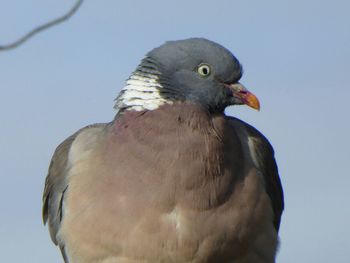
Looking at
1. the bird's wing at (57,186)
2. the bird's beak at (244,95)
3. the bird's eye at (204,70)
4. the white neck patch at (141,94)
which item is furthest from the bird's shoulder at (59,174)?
the bird's beak at (244,95)

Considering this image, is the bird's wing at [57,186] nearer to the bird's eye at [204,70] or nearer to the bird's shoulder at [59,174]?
the bird's shoulder at [59,174]

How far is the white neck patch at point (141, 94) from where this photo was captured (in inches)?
217

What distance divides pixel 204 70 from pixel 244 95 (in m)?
0.29

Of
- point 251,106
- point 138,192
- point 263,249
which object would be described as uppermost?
point 251,106

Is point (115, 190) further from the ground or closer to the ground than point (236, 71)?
closer to the ground

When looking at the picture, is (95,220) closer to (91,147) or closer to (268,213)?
(91,147)

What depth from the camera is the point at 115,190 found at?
5254mm

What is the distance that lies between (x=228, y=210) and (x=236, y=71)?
2.92 feet

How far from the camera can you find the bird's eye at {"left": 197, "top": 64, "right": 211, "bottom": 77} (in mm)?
5633

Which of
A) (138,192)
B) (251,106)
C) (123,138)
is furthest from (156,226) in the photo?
(251,106)

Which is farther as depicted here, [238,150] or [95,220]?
[238,150]

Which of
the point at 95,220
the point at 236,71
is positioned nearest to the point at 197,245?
the point at 95,220

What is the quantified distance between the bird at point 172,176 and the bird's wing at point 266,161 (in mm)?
21

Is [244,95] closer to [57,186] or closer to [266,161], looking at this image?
[266,161]
